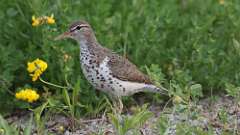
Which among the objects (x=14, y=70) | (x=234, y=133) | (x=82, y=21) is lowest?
(x=234, y=133)

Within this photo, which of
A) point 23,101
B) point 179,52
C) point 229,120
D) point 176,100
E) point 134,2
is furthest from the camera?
point 134,2

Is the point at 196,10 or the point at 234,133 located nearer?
the point at 234,133

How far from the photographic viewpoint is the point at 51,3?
25.1 feet

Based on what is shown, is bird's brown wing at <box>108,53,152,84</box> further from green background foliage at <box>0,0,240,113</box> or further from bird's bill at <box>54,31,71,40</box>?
bird's bill at <box>54,31,71,40</box>

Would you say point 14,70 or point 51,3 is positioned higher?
point 51,3

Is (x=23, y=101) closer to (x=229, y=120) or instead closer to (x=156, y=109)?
(x=156, y=109)

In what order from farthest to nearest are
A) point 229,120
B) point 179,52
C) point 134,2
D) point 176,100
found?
point 134,2
point 179,52
point 229,120
point 176,100

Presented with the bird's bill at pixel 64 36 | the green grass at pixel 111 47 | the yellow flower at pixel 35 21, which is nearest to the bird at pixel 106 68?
the bird's bill at pixel 64 36

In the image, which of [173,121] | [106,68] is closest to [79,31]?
[106,68]

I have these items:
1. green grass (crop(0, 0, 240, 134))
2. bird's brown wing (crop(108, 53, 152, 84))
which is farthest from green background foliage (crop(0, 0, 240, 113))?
bird's brown wing (crop(108, 53, 152, 84))

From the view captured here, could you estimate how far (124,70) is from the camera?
23.3 feet

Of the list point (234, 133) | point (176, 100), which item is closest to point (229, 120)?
point (234, 133)

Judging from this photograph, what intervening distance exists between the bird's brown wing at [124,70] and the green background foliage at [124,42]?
380 mm

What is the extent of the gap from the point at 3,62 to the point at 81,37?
2.87 feet
